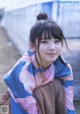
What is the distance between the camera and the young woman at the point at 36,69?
6.96 ft

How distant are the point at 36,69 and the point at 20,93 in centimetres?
21

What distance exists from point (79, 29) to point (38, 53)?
171cm

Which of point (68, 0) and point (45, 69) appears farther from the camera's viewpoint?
point (68, 0)

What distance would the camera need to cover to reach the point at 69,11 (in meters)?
3.69

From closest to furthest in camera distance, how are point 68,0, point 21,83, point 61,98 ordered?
point 21,83, point 61,98, point 68,0

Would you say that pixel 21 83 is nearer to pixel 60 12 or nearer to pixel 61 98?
pixel 61 98

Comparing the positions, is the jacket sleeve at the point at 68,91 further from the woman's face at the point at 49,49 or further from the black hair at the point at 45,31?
the black hair at the point at 45,31

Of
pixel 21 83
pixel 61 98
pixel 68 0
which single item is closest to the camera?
pixel 21 83

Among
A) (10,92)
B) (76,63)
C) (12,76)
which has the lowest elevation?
(76,63)

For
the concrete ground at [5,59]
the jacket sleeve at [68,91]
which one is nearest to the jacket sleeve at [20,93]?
the jacket sleeve at [68,91]

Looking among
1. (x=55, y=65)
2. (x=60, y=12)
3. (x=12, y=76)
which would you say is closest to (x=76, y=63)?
(x=60, y=12)

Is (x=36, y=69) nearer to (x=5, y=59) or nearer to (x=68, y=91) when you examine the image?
(x=68, y=91)

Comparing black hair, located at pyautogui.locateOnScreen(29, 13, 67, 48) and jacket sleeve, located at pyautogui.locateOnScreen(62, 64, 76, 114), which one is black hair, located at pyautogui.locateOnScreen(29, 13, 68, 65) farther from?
jacket sleeve, located at pyautogui.locateOnScreen(62, 64, 76, 114)

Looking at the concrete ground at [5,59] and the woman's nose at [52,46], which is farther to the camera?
the concrete ground at [5,59]
